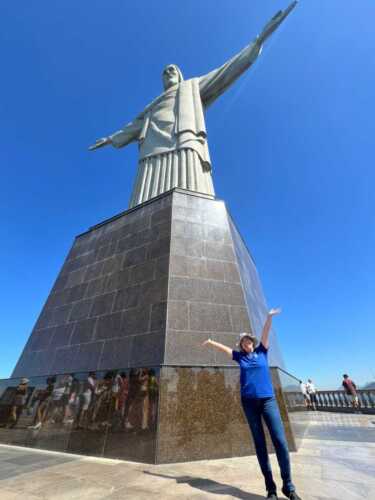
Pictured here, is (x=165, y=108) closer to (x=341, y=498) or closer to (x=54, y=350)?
(x=54, y=350)

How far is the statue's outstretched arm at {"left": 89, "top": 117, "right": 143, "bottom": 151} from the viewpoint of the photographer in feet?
51.3

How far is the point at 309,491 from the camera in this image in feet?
9.78

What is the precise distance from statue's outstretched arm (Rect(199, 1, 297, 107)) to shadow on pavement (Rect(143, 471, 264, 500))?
16.7 metres

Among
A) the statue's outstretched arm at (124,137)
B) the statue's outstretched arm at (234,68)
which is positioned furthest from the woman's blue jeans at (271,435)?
the statue's outstretched arm at (234,68)

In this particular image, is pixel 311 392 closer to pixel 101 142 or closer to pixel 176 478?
pixel 176 478

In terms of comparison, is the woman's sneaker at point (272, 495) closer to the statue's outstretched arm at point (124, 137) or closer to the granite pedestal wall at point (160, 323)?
the granite pedestal wall at point (160, 323)

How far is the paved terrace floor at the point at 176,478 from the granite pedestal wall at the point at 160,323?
1.82ft

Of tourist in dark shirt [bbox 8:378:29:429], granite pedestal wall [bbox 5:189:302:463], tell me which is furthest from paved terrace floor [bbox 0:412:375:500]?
tourist in dark shirt [bbox 8:378:29:429]

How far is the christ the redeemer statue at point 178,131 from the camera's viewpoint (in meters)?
11.6

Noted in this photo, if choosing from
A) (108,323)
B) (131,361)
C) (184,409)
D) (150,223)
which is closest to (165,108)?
(150,223)

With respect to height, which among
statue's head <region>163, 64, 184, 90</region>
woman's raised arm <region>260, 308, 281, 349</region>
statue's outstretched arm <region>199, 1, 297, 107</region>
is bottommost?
woman's raised arm <region>260, 308, 281, 349</region>

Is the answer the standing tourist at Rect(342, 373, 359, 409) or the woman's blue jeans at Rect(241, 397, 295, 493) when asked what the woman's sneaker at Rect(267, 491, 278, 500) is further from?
the standing tourist at Rect(342, 373, 359, 409)

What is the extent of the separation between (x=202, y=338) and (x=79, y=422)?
9.83 feet

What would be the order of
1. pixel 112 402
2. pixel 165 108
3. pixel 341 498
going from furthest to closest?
pixel 165 108, pixel 112 402, pixel 341 498
